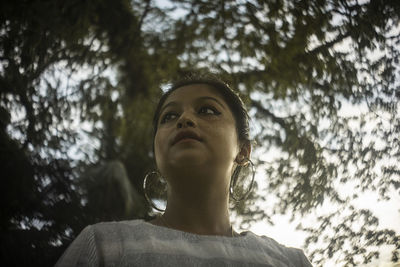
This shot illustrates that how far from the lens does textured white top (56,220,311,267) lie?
1.05m

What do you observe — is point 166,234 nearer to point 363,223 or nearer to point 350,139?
point 363,223

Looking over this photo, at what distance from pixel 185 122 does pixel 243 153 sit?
0.47m

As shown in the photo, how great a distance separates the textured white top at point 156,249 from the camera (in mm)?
1054

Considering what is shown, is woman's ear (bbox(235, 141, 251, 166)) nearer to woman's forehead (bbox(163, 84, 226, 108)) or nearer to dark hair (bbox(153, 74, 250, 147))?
dark hair (bbox(153, 74, 250, 147))

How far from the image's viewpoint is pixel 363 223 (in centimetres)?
209

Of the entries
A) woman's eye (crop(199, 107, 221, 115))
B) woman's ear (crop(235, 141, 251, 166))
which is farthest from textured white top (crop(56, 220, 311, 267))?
woman's eye (crop(199, 107, 221, 115))

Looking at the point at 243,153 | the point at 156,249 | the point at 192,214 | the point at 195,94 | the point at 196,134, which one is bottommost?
the point at 156,249

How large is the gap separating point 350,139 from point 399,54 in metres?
0.64

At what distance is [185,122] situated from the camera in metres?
1.39

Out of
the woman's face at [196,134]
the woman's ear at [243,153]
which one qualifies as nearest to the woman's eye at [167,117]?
the woman's face at [196,134]

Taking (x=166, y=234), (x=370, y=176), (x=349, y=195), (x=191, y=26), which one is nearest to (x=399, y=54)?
(x=370, y=176)

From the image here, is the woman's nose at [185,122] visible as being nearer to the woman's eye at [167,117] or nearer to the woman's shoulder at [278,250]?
the woman's eye at [167,117]

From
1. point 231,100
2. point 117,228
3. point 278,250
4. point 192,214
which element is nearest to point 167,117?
point 231,100

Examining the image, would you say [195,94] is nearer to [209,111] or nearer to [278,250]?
[209,111]
